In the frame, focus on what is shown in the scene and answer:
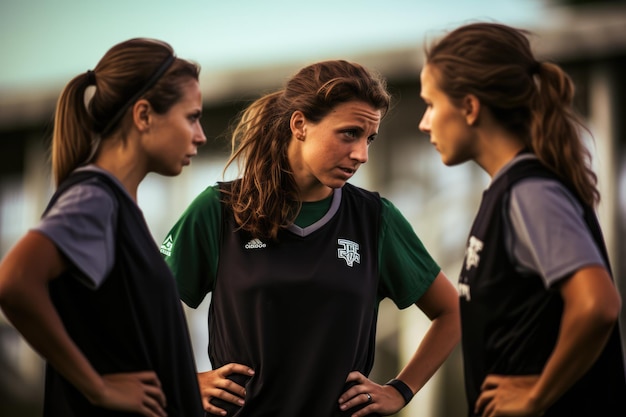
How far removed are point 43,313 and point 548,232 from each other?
1.40m

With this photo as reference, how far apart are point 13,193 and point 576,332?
11.4m

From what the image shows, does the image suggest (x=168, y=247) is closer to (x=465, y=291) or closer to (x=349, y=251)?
(x=349, y=251)

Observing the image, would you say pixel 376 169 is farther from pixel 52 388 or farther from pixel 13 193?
pixel 52 388

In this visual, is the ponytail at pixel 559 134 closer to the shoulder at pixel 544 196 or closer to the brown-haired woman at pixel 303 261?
the shoulder at pixel 544 196

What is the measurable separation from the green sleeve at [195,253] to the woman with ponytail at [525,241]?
3.40 feet

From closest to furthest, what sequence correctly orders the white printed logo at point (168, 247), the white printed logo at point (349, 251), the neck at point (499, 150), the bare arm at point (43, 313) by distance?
the bare arm at point (43, 313) < the neck at point (499, 150) < the white printed logo at point (349, 251) < the white printed logo at point (168, 247)

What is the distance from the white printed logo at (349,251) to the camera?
399cm

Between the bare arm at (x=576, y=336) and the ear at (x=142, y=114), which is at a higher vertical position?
the ear at (x=142, y=114)

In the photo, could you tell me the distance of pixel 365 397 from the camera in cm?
396

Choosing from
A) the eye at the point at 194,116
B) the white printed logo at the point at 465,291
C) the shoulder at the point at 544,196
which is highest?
the eye at the point at 194,116

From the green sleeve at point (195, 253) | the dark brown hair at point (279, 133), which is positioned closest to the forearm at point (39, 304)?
the green sleeve at point (195, 253)

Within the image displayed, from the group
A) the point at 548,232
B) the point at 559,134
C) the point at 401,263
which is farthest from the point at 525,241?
the point at 401,263

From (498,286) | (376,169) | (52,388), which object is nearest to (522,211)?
(498,286)

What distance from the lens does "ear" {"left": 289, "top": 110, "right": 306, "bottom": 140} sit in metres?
4.10
